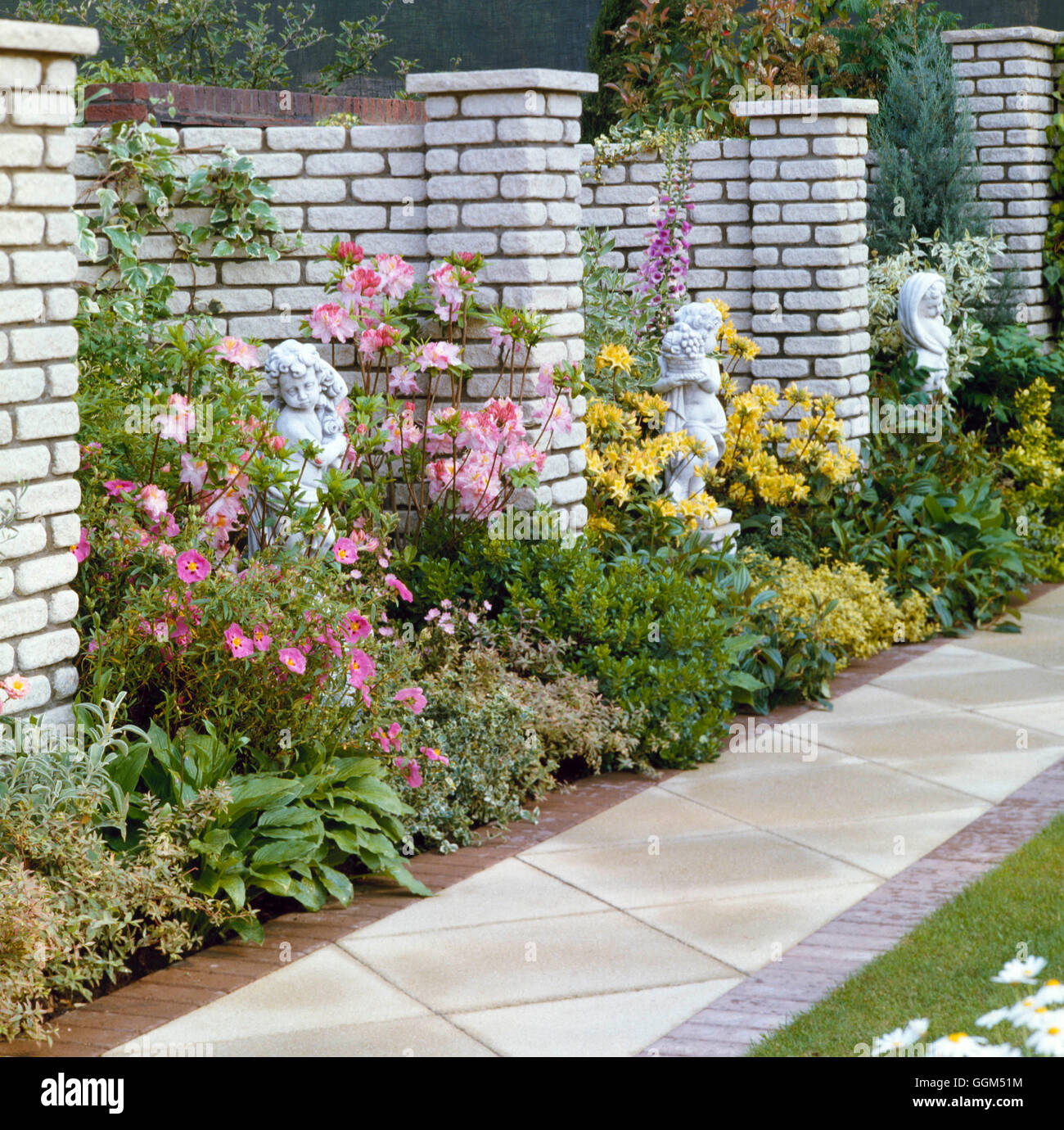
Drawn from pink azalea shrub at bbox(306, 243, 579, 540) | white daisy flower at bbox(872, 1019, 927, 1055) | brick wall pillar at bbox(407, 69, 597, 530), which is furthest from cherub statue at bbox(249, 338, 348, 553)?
white daisy flower at bbox(872, 1019, 927, 1055)

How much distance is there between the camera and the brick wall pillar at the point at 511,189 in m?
6.73

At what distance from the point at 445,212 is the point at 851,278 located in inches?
133

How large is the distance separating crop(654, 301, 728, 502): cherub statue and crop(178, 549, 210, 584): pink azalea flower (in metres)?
3.47

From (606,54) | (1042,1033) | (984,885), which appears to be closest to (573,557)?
(984,885)

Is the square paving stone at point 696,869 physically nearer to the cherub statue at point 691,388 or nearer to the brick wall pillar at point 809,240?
the cherub statue at point 691,388

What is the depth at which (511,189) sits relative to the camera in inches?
267

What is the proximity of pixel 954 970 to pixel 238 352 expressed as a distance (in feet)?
11.6

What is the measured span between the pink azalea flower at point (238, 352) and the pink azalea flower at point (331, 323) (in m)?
0.45

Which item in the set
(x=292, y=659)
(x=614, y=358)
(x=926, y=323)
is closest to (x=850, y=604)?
(x=614, y=358)

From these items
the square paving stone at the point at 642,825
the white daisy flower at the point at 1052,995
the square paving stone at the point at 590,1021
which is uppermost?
the white daisy flower at the point at 1052,995

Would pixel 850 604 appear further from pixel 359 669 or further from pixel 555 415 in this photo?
pixel 359 669

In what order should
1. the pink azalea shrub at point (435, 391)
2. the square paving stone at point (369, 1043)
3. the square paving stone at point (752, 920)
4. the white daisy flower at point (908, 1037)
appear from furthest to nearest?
the pink azalea shrub at point (435, 391), the square paving stone at point (752, 920), the square paving stone at point (369, 1043), the white daisy flower at point (908, 1037)

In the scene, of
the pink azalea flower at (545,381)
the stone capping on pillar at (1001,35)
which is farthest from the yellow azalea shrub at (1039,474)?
the pink azalea flower at (545,381)

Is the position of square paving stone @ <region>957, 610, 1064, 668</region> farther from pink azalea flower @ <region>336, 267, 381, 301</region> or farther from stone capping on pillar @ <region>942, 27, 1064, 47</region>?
stone capping on pillar @ <region>942, 27, 1064, 47</region>
